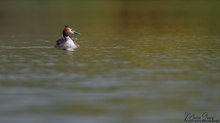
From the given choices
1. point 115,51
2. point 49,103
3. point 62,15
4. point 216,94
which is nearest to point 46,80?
point 49,103

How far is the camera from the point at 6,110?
59.4 feet

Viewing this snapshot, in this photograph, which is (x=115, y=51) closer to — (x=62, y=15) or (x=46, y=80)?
(x=46, y=80)

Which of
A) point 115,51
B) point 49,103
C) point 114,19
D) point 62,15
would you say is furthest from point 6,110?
point 62,15

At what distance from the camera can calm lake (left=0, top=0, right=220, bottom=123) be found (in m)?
17.8

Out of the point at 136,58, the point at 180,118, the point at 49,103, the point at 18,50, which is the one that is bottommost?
the point at 180,118

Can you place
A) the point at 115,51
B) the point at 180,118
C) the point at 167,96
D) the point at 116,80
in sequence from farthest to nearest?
the point at 115,51 < the point at 116,80 < the point at 167,96 < the point at 180,118

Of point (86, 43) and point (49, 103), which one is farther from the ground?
point (86, 43)

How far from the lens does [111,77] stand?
23.0 m

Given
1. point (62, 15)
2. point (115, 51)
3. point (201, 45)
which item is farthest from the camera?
point (62, 15)

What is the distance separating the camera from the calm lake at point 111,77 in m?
17.8

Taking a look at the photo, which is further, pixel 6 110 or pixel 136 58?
pixel 136 58

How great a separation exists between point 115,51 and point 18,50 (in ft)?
13.9

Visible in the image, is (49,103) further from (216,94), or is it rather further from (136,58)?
(136,58)

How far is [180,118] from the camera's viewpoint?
17.0 metres
